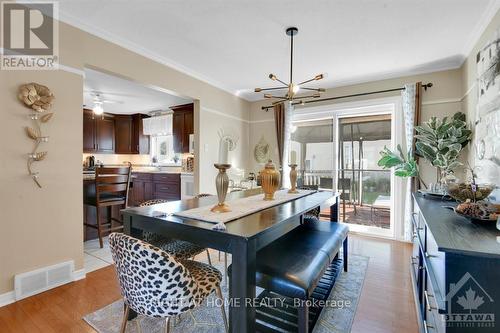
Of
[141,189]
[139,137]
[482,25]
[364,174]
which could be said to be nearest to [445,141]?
[482,25]

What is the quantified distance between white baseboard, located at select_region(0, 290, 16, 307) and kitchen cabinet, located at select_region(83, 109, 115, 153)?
415cm

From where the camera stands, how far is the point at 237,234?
3.81 ft

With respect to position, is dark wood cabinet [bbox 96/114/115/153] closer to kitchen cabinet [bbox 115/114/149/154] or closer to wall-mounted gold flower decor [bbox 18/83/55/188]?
kitchen cabinet [bbox 115/114/149/154]

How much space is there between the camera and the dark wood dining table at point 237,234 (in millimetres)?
1154

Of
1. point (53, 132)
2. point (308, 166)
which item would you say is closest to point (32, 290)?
point (53, 132)

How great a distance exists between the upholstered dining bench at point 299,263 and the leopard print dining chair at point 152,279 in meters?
0.32

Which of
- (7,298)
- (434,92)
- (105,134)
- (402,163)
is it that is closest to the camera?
(7,298)

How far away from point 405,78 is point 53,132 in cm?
450

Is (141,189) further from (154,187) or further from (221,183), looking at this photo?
(221,183)

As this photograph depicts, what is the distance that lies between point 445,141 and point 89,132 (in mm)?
6669

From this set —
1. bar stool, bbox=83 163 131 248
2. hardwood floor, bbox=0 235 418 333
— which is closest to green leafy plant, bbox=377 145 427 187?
hardwood floor, bbox=0 235 418 333

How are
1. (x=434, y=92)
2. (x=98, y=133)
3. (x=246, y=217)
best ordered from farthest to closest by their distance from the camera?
(x=98, y=133), (x=434, y=92), (x=246, y=217)

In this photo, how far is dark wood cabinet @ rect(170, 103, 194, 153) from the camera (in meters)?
5.07

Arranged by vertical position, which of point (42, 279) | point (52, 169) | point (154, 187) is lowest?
point (42, 279)
